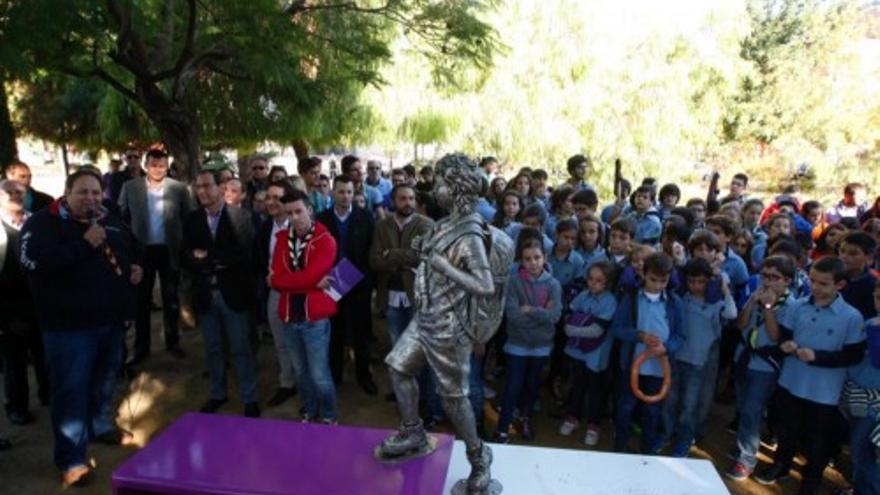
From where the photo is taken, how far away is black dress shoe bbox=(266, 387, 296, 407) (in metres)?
5.23

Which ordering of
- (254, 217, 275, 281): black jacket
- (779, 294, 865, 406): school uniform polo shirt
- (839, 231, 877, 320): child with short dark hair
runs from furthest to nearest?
(254, 217, 275, 281): black jacket → (839, 231, 877, 320): child with short dark hair → (779, 294, 865, 406): school uniform polo shirt

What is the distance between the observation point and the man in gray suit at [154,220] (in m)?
5.54

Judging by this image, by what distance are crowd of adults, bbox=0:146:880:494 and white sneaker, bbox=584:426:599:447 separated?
1 centimetres

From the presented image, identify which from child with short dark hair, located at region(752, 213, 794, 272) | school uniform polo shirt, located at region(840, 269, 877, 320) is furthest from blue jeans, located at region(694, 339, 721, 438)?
child with short dark hair, located at region(752, 213, 794, 272)

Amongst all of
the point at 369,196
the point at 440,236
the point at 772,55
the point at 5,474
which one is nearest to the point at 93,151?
the point at 369,196

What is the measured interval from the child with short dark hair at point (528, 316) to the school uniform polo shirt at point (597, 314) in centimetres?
26

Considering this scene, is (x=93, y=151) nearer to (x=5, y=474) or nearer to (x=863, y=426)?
(x=5, y=474)

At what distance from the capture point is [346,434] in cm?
362

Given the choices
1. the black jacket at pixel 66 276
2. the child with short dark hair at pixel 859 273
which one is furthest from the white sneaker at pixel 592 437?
the black jacket at pixel 66 276

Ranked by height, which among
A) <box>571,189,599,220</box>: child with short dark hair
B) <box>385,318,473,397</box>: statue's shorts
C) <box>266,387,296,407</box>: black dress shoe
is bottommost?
<box>266,387,296,407</box>: black dress shoe

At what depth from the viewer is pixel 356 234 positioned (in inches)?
203

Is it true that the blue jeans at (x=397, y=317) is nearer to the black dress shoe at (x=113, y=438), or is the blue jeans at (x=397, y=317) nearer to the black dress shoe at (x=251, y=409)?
the black dress shoe at (x=251, y=409)

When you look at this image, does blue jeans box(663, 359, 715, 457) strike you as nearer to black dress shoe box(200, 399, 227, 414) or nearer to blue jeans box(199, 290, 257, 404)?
blue jeans box(199, 290, 257, 404)

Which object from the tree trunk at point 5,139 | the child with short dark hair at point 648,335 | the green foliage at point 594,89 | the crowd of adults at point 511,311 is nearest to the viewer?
the crowd of adults at point 511,311
